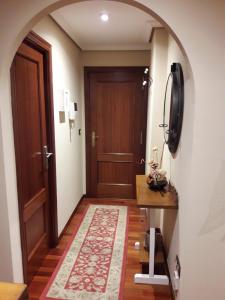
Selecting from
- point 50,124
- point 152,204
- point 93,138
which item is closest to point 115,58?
point 93,138

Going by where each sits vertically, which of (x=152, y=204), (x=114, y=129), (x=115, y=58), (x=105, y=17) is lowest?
(x=152, y=204)

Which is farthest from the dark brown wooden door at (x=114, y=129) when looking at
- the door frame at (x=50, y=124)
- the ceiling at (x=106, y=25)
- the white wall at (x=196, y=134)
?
the white wall at (x=196, y=134)

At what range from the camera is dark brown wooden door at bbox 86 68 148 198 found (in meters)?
3.74

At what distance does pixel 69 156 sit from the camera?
3.18 m

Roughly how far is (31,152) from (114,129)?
196 cm

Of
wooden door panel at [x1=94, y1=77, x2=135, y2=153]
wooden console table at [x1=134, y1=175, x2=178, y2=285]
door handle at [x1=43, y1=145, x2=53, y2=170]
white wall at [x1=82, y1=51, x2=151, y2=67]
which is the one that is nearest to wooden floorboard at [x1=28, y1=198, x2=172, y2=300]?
wooden console table at [x1=134, y1=175, x2=178, y2=285]

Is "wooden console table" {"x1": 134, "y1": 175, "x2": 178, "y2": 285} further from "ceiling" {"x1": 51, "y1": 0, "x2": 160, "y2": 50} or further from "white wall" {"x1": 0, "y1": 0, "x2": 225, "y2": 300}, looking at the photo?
"ceiling" {"x1": 51, "y1": 0, "x2": 160, "y2": 50}

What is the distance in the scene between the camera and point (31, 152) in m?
2.09

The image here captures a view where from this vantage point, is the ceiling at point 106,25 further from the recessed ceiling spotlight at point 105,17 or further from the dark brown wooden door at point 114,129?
the dark brown wooden door at point 114,129

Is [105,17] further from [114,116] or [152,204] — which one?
[152,204]

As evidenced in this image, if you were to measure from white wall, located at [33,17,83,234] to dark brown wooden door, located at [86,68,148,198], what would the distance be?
242 millimetres

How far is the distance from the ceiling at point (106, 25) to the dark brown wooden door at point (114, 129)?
1.25 ft

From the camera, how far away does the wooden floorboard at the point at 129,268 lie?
198 cm

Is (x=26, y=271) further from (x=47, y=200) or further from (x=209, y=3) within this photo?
(x=209, y=3)
